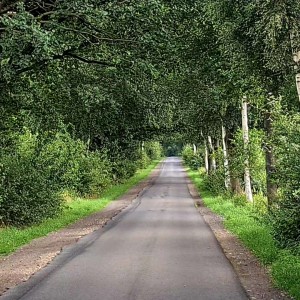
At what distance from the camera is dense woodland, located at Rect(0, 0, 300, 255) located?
38.6ft

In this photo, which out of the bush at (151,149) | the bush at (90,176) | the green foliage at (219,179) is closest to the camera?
the green foliage at (219,179)

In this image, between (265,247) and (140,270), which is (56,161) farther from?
(140,270)

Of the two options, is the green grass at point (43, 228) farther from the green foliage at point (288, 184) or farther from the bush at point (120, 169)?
the bush at point (120, 169)

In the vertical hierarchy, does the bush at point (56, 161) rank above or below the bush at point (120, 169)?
above

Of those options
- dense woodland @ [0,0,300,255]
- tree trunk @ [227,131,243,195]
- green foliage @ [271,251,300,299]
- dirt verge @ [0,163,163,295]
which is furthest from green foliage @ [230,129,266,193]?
green foliage @ [271,251,300,299]

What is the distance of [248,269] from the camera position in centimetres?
1134

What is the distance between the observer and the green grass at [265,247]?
9616 mm

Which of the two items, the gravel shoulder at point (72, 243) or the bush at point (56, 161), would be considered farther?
the bush at point (56, 161)

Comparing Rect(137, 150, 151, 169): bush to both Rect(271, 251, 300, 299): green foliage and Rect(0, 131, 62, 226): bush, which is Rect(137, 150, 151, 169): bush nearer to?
Rect(0, 131, 62, 226): bush

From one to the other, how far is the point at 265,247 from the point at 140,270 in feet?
12.0

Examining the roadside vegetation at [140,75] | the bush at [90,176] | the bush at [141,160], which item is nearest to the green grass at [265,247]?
the roadside vegetation at [140,75]

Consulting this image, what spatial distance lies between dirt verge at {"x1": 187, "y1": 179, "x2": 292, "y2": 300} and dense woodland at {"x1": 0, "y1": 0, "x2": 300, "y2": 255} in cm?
100

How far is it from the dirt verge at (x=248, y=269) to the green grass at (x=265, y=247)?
5.9 inches

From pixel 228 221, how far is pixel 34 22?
11.4m
